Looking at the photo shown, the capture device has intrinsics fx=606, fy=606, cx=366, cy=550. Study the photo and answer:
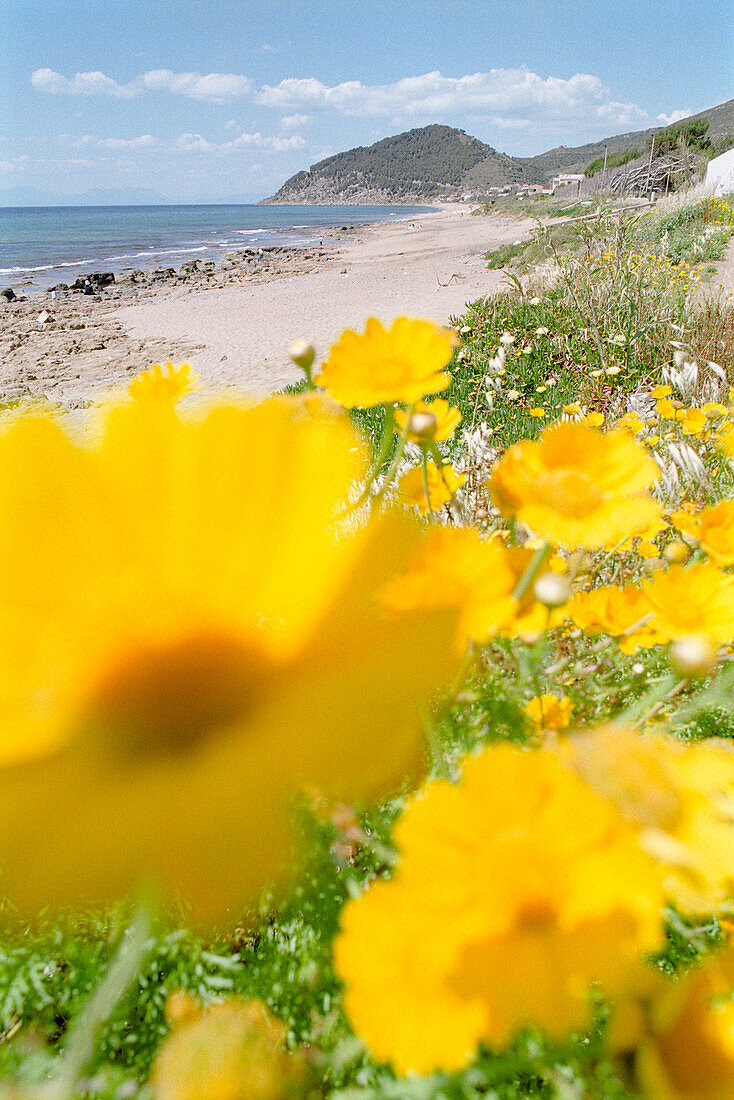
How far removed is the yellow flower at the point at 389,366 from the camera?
0.49 m

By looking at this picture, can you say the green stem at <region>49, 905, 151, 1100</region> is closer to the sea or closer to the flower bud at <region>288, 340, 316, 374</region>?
the flower bud at <region>288, 340, 316, 374</region>

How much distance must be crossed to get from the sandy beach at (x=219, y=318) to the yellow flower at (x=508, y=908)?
4433mm

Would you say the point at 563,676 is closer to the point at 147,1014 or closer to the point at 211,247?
the point at 147,1014

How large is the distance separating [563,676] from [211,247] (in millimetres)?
31377

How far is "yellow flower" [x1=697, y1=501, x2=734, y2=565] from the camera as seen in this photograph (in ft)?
1.97

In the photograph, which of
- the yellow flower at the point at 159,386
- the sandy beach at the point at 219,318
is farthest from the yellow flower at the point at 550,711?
the sandy beach at the point at 219,318

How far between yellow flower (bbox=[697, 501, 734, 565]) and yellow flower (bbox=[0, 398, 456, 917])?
1.46ft

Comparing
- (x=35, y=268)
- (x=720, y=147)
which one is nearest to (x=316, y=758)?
(x=35, y=268)

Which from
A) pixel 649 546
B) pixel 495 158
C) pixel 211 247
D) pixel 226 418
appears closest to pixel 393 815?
pixel 226 418

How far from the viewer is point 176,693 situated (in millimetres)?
247

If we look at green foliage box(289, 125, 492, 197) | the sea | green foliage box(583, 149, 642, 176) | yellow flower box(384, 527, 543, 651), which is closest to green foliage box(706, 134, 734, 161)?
green foliage box(583, 149, 642, 176)

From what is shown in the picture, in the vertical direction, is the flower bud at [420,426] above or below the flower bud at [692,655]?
above

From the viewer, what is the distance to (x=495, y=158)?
319 feet

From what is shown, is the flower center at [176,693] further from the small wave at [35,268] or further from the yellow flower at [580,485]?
the small wave at [35,268]
